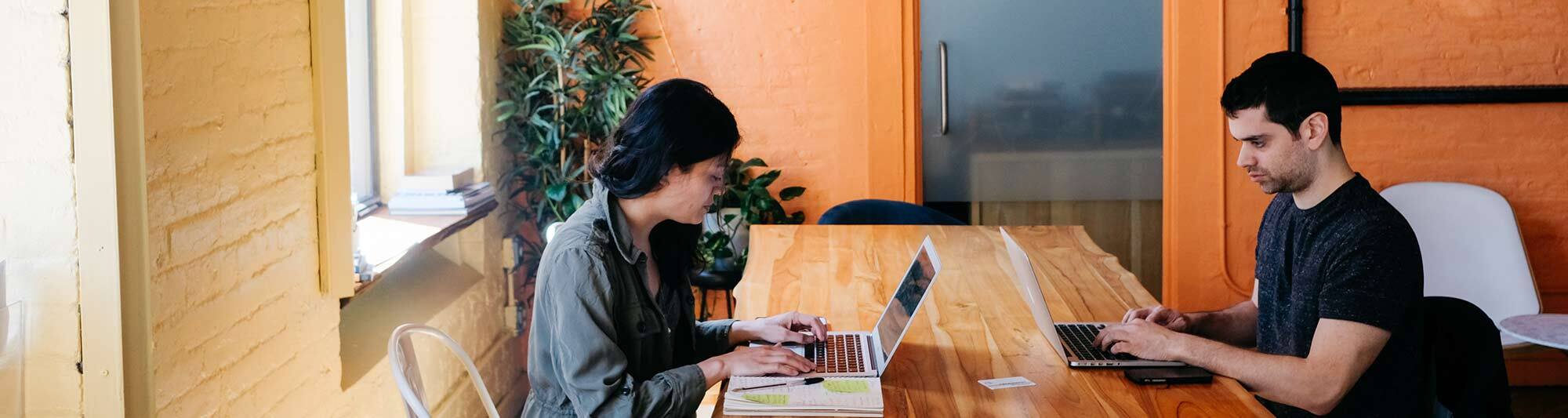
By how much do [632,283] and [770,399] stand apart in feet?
1.04

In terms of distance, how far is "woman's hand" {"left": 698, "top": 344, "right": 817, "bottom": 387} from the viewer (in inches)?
81.7

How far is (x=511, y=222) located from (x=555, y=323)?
2681 millimetres

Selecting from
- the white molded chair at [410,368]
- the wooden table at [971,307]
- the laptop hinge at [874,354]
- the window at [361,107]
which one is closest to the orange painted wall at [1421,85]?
the wooden table at [971,307]

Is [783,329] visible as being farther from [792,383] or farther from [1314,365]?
[1314,365]

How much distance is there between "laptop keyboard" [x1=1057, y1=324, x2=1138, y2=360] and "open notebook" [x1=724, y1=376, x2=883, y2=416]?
1.43 ft

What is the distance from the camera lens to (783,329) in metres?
2.38

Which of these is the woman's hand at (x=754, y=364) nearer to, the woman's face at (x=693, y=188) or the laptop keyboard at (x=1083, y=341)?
the woman's face at (x=693, y=188)

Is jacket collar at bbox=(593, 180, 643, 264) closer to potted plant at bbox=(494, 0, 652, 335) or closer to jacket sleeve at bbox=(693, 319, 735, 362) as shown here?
jacket sleeve at bbox=(693, 319, 735, 362)

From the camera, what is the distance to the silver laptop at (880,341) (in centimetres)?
212

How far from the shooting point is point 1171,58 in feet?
15.5

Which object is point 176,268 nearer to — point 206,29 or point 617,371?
point 206,29

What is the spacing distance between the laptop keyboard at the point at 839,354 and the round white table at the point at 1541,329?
222 cm

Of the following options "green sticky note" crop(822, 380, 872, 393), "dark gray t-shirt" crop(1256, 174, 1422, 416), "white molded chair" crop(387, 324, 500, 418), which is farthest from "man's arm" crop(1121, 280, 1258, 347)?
"white molded chair" crop(387, 324, 500, 418)

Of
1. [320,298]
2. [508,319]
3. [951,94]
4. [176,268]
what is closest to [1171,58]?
[951,94]
